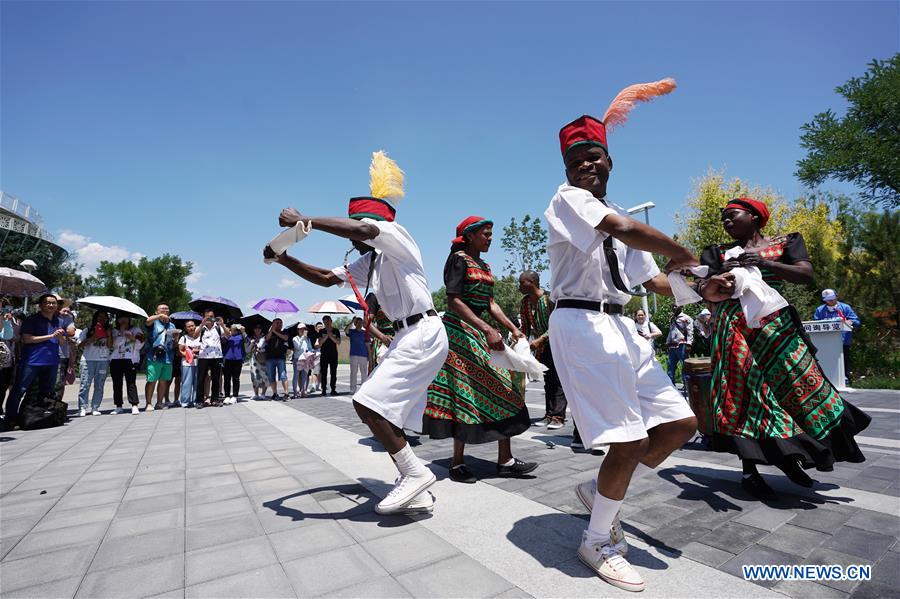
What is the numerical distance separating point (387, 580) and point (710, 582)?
144 centimetres

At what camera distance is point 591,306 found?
92.3 inches

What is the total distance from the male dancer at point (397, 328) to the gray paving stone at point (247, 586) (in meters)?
0.86

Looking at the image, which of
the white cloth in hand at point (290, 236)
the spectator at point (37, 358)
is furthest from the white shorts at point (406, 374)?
the spectator at point (37, 358)

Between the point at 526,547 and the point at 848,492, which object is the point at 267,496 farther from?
the point at 848,492

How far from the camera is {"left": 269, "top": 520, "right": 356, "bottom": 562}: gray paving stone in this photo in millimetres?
2469

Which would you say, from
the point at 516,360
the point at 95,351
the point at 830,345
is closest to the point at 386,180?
the point at 516,360

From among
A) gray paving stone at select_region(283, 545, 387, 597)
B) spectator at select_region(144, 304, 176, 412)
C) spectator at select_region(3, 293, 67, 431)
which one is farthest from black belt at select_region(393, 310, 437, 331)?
spectator at select_region(144, 304, 176, 412)

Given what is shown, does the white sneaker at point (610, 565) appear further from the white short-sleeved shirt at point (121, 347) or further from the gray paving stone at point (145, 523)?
the white short-sleeved shirt at point (121, 347)

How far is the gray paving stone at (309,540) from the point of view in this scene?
2.47 metres

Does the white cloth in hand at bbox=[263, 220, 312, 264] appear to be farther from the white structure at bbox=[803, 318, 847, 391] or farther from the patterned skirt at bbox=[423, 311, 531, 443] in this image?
the white structure at bbox=[803, 318, 847, 391]

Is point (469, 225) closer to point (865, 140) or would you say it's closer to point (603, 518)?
point (603, 518)

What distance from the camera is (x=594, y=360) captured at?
7.20 feet

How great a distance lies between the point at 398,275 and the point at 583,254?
4.37 ft

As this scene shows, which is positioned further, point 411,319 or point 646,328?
point 646,328
